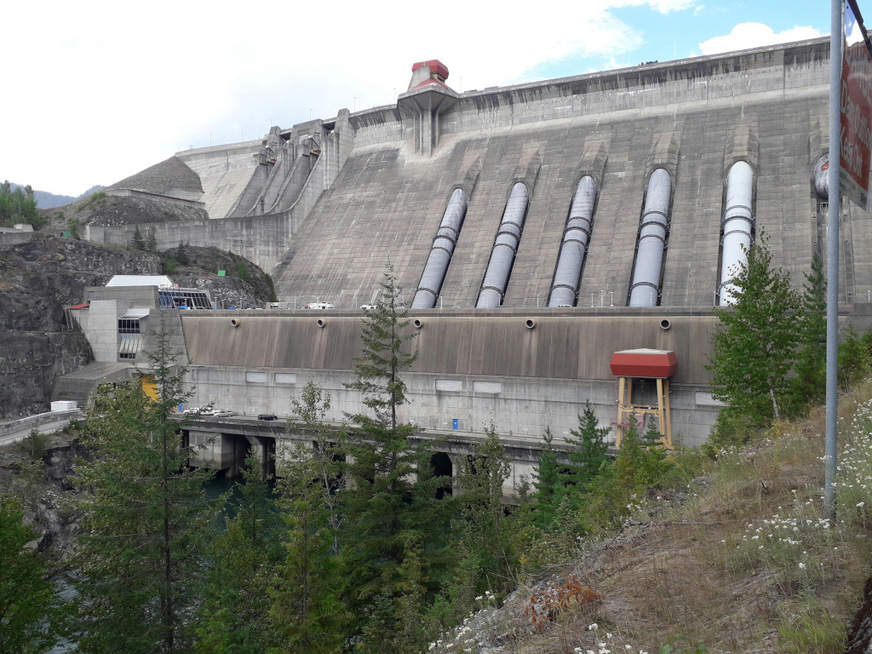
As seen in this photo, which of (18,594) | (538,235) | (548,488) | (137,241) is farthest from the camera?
(137,241)

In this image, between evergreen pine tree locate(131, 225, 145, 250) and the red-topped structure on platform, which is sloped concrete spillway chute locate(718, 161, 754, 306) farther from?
evergreen pine tree locate(131, 225, 145, 250)

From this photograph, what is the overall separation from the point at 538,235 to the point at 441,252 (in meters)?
7.70

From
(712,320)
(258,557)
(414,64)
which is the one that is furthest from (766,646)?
(414,64)

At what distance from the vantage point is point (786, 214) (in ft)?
134

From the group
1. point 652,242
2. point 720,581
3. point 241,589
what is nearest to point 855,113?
point 720,581

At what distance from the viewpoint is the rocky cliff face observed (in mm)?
42844

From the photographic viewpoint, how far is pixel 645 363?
98.4 ft

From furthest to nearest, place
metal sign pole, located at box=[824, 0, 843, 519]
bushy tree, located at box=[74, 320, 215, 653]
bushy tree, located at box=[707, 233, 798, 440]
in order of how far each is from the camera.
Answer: bushy tree, located at box=[707, 233, 798, 440] < bushy tree, located at box=[74, 320, 215, 653] < metal sign pole, located at box=[824, 0, 843, 519]

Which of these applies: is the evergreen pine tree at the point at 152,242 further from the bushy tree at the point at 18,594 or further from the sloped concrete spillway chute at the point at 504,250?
the bushy tree at the point at 18,594

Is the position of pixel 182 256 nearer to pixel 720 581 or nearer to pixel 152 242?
pixel 152 242

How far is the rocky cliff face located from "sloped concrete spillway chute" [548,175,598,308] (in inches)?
1075

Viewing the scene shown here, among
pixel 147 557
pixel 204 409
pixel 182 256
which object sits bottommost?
pixel 147 557

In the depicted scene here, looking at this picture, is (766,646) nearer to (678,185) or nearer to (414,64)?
(678,185)

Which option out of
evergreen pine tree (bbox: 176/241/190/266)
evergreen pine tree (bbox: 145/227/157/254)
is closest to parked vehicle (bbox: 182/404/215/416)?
evergreen pine tree (bbox: 176/241/190/266)
